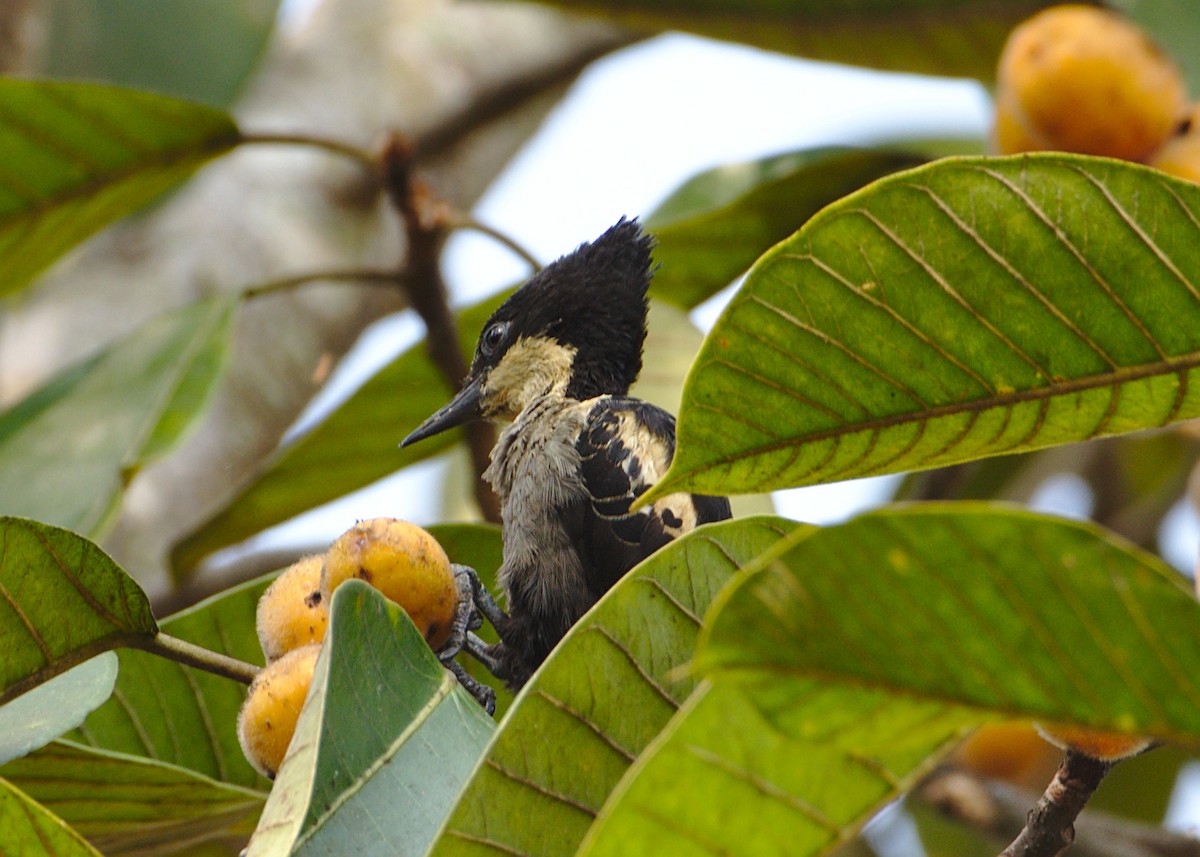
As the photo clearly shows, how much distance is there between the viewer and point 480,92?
4.46 meters

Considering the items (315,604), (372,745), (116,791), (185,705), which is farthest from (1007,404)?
(185,705)

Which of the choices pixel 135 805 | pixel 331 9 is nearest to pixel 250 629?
pixel 135 805

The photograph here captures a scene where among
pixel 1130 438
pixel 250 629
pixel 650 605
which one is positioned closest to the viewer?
pixel 650 605

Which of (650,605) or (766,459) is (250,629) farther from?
(766,459)

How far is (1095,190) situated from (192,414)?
1.60 meters

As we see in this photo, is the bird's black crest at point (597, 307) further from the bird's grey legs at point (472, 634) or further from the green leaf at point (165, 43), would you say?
the green leaf at point (165, 43)

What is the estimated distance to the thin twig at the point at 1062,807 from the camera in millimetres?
1165

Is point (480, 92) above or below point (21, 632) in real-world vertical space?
above

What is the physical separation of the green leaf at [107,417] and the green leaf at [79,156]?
0.86 feet

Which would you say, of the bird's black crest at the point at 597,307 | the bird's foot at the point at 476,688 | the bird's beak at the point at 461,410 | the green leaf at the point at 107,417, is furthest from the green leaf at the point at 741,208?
the bird's foot at the point at 476,688

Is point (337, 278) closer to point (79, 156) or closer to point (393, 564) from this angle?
point (79, 156)

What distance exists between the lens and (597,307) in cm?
255

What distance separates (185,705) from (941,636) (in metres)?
1.14

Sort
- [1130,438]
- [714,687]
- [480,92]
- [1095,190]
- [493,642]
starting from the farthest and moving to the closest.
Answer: [480,92], [1130,438], [493,642], [1095,190], [714,687]
